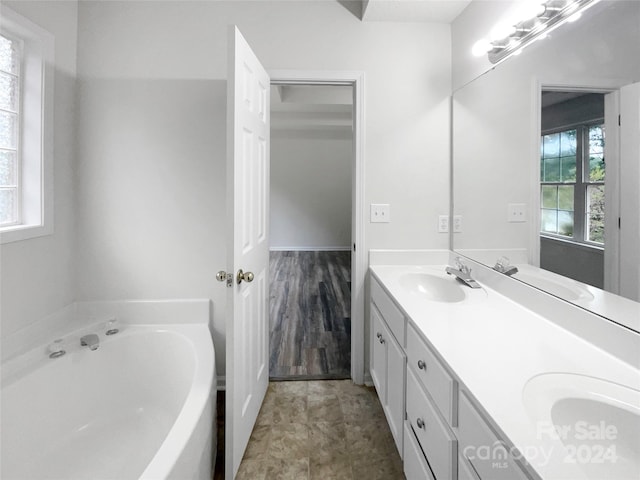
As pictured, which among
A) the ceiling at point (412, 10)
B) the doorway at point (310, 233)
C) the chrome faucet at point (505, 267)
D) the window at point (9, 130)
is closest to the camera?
the chrome faucet at point (505, 267)

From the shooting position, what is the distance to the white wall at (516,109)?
98cm

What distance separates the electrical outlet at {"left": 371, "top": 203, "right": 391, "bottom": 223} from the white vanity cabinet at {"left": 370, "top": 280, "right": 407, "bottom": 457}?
41 cm

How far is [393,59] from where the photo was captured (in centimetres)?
204

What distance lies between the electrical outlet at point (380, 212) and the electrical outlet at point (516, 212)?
2.35 feet

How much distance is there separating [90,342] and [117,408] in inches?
14.7

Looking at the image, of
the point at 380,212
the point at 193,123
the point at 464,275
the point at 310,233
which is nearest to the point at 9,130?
the point at 193,123

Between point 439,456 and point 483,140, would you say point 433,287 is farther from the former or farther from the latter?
point 439,456

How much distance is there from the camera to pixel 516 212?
1485mm

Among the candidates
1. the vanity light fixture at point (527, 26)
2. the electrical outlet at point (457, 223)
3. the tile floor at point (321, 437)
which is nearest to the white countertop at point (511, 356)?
the electrical outlet at point (457, 223)

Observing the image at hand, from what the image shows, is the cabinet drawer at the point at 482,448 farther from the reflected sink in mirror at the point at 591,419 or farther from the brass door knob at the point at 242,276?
the brass door knob at the point at 242,276

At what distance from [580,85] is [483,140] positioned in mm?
650

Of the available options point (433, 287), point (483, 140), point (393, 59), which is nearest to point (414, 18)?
point (393, 59)

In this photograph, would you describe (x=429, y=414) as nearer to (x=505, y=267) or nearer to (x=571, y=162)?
(x=505, y=267)

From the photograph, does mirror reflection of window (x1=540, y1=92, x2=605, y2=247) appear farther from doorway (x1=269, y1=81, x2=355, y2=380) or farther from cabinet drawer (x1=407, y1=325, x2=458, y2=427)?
doorway (x1=269, y1=81, x2=355, y2=380)
